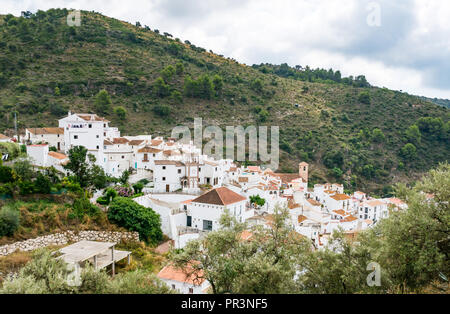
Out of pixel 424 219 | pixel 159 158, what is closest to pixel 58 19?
pixel 159 158

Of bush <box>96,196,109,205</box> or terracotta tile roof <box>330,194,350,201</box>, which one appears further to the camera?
terracotta tile roof <box>330,194,350,201</box>

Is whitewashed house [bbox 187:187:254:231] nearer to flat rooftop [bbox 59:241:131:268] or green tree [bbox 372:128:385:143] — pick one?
flat rooftop [bbox 59:241:131:268]

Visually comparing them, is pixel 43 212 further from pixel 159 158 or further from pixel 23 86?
pixel 23 86

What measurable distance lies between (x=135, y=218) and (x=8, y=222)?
7535 millimetres

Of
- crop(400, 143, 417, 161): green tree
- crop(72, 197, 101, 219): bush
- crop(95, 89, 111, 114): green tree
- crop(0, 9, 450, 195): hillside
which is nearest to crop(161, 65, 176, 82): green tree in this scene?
crop(0, 9, 450, 195): hillside

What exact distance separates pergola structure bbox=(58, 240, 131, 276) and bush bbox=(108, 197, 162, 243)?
434 cm

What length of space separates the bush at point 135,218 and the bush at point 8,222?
219 inches

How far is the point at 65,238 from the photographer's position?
19.4 meters

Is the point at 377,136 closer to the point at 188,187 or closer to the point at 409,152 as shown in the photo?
the point at 409,152

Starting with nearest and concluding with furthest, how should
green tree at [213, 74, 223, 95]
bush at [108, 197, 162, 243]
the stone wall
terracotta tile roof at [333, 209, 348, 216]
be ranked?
the stone wall, bush at [108, 197, 162, 243], terracotta tile roof at [333, 209, 348, 216], green tree at [213, 74, 223, 95]

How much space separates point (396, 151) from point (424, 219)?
6055 cm

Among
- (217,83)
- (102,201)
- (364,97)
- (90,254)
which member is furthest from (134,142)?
(364,97)

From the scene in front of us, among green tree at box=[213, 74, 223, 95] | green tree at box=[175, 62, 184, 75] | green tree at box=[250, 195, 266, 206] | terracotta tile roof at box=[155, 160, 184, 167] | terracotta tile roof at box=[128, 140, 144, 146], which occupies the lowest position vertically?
green tree at box=[250, 195, 266, 206]

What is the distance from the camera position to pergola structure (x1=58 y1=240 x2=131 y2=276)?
14452mm
